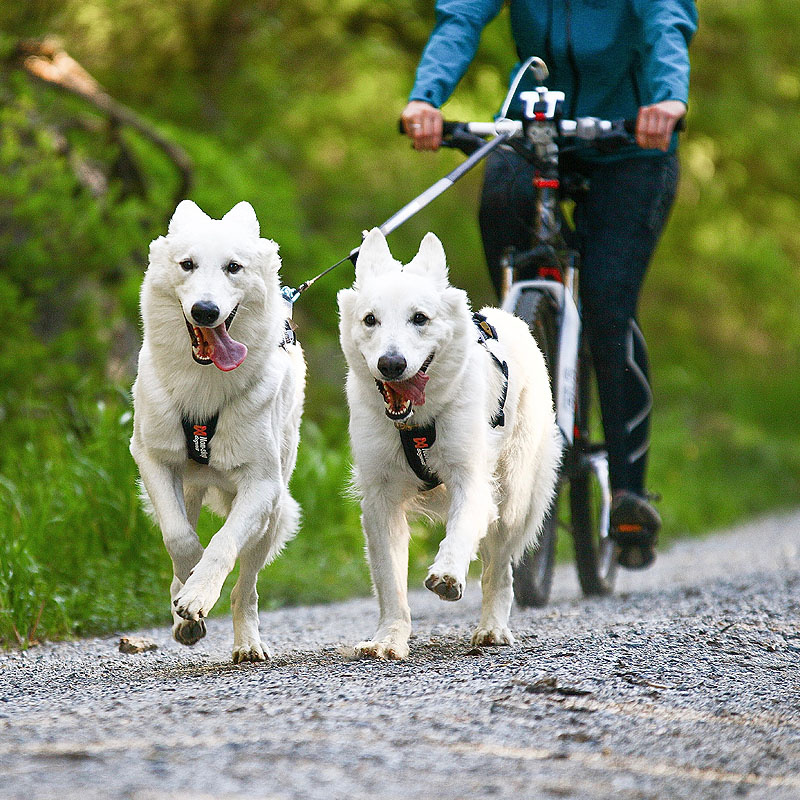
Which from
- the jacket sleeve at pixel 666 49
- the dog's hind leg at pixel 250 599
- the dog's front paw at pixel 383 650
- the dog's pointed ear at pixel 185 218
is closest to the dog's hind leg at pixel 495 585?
the dog's front paw at pixel 383 650

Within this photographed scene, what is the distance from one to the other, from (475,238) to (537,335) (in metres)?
9.88

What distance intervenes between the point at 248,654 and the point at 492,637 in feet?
2.66

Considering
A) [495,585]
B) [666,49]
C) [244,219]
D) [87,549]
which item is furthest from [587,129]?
[87,549]

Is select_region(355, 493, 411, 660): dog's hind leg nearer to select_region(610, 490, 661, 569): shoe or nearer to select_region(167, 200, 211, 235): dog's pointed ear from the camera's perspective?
select_region(167, 200, 211, 235): dog's pointed ear

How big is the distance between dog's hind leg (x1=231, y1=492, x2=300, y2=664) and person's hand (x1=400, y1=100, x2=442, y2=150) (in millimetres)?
1534

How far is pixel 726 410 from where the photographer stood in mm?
16203

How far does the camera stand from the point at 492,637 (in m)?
3.90

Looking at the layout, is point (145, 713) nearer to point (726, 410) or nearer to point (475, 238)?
point (475, 238)

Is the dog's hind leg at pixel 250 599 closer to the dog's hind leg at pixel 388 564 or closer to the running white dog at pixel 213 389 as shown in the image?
the running white dog at pixel 213 389

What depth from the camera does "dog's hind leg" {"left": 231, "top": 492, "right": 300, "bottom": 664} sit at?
3.75m

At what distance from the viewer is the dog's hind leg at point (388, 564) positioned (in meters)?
3.67

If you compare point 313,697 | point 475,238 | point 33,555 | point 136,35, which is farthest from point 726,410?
point 313,697

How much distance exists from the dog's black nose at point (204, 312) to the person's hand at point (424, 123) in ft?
4.71

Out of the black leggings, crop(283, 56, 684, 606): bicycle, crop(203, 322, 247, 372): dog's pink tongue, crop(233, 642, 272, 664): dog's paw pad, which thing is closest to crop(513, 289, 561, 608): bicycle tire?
crop(283, 56, 684, 606): bicycle
